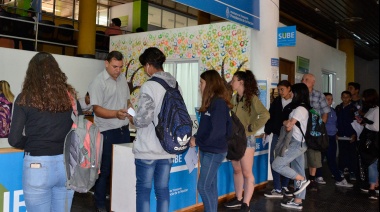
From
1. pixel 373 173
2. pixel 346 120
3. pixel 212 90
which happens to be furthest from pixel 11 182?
pixel 346 120

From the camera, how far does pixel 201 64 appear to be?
20.1 feet

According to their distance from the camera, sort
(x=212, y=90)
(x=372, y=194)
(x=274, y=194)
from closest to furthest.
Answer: (x=212, y=90) < (x=274, y=194) < (x=372, y=194)

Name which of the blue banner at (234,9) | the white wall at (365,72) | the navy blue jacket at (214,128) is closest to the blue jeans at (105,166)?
the navy blue jacket at (214,128)

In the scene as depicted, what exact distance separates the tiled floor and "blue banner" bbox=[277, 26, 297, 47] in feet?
7.28

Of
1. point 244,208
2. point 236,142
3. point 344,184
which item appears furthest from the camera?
point 344,184

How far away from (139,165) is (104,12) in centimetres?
1323

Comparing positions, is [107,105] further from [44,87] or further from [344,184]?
[344,184]

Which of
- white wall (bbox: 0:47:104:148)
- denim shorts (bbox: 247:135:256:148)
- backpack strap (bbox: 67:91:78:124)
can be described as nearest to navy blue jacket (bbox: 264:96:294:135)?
denim shorts (bbox: 247:135:256:148)

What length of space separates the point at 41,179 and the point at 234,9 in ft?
10.6

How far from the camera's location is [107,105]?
3.55 m

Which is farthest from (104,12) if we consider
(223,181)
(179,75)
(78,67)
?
(223,181)

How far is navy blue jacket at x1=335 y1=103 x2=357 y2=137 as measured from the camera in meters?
5.55

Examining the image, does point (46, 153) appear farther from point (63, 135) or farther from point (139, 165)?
point (139, 165)

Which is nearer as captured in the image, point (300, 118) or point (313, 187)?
point (300, 118)
